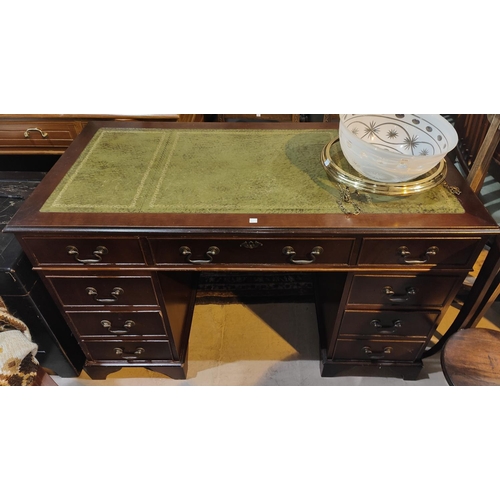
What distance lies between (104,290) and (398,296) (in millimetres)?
989

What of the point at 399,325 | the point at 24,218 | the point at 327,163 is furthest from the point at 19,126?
the point at 399,325

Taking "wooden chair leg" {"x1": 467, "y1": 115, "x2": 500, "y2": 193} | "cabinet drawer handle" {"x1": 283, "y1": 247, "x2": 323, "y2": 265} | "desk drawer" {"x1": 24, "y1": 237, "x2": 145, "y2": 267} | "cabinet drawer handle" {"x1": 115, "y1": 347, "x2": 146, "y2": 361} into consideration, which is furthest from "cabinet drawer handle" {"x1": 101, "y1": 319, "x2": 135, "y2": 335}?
"wooden chair leg" {"x1": 467, "y1": 115, "x2": 500, "y2": 193}

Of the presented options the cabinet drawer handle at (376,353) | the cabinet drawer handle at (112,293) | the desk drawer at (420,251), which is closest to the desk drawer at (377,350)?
the cabinet drawer handle at (376,353)

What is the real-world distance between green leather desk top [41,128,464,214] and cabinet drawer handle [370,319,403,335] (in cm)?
45

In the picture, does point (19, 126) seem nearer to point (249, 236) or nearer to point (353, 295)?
point (249, 236)

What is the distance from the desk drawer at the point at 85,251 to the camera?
3.43 ft

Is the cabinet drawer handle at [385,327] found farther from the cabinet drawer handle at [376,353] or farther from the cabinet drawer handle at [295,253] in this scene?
the cabinet drawer handle at [295,253]

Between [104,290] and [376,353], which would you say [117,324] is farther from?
[376,353]

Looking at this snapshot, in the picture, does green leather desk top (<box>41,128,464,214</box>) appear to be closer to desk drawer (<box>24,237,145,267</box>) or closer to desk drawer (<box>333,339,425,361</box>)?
desk drawer (<box>24,237,145,267</box>)

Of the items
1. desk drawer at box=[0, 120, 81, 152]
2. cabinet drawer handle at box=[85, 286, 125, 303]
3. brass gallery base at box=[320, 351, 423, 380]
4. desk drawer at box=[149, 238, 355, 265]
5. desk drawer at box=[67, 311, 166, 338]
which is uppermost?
desk drawer at box=[149, 238, 355, 265]

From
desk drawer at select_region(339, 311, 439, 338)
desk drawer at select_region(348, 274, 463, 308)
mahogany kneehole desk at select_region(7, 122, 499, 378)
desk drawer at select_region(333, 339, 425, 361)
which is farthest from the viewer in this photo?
desk drawer at select_region(333, 339, 425, 361)

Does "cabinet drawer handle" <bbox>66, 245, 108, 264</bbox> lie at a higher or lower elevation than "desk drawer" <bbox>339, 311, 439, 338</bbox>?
higher

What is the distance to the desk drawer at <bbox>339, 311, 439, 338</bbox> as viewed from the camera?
1.27m

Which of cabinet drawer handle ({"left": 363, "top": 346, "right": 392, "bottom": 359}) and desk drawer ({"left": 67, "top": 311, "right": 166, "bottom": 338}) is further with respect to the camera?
cabinet drawer handle ({"left": 363, "top": 346, "right": 392, "bottom": 359})
